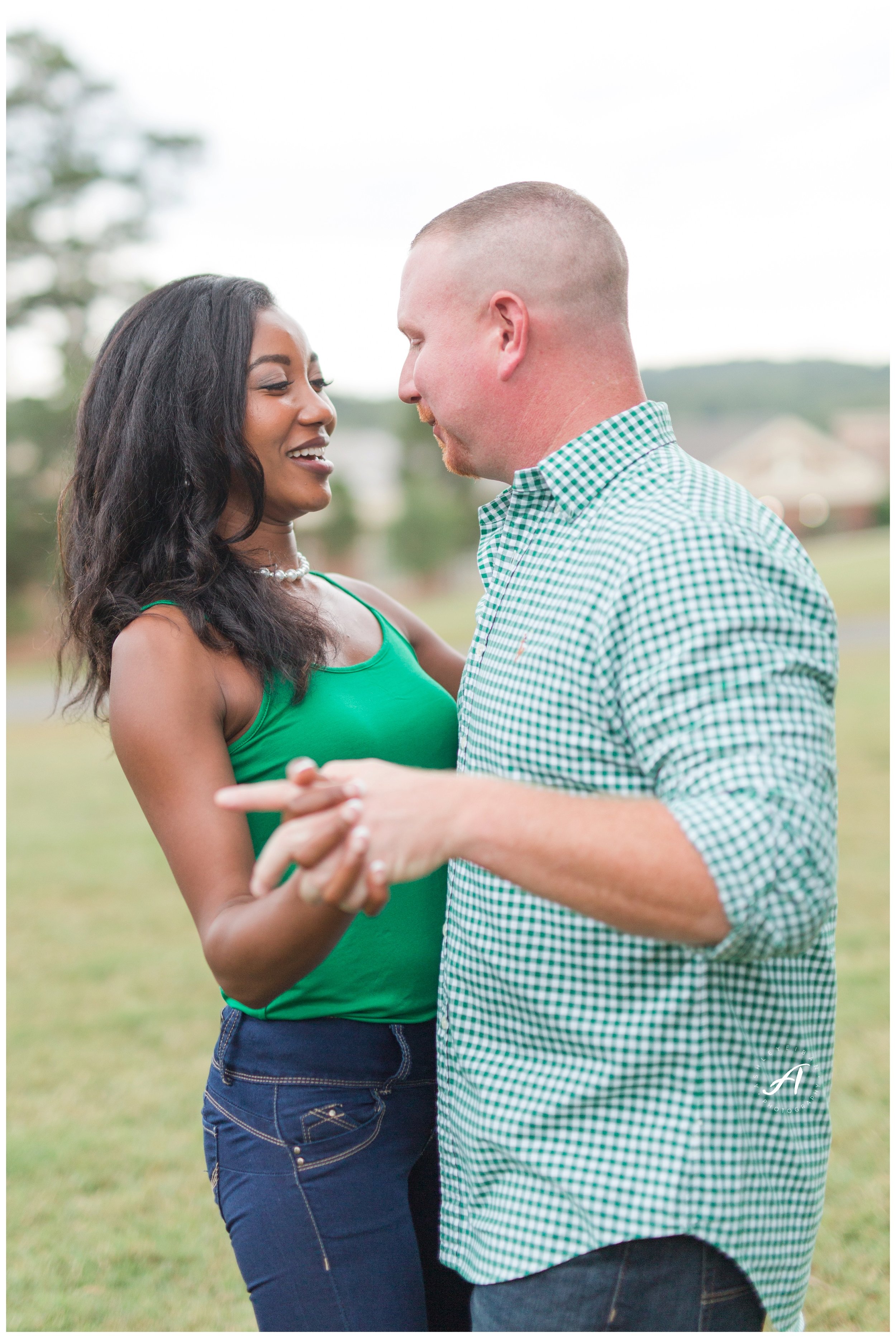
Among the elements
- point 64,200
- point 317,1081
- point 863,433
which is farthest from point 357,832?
point 863,433

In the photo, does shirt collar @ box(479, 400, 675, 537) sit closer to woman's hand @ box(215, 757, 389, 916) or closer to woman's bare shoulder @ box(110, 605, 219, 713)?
woman's bare shoulder @ box(110, 605, 219, 713)

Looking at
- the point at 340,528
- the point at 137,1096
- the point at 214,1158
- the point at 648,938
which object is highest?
the point at 648,938

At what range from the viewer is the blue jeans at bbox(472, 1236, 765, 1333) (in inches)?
66.3

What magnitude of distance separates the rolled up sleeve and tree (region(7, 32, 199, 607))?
28.6m

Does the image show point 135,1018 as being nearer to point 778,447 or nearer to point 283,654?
point 283,654

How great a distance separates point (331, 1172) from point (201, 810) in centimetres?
69

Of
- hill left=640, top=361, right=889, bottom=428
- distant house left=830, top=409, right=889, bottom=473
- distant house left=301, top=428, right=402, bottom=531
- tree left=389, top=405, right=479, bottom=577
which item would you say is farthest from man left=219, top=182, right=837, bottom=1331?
hill left=640, top=361, right=889, bottom=428

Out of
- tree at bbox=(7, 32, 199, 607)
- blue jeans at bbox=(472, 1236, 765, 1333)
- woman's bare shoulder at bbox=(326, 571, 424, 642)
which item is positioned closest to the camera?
blue jeans at bbox=(472, 1236, 765, 1333)

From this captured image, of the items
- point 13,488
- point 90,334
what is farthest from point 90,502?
point 90,334

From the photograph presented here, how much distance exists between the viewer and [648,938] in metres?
1.58

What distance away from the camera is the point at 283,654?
2.21 m

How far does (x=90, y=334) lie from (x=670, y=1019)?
3150 cm

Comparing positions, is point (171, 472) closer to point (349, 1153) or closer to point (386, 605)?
point (386, 605)

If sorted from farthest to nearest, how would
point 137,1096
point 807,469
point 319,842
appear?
point 807,469 < point 137,1096 < point 319,842
